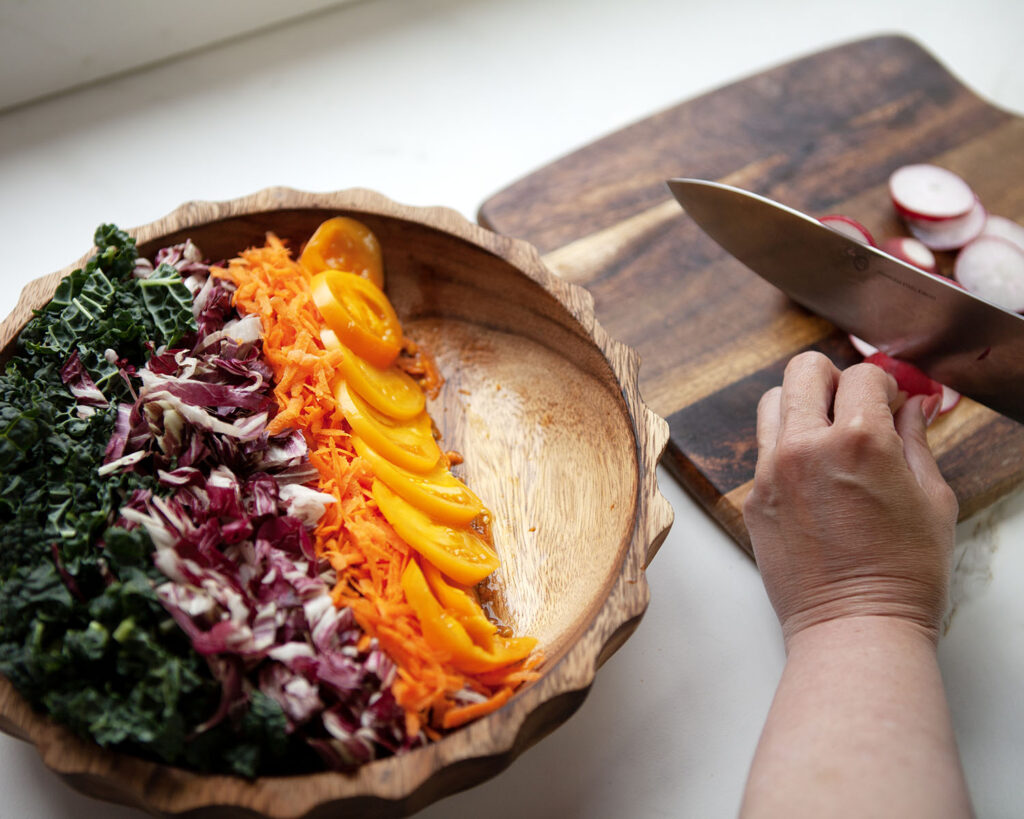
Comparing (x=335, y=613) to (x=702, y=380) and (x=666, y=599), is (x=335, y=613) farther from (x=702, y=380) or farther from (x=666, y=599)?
(x=702, y=380)

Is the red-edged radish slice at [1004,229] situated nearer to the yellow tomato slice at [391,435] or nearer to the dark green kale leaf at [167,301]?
the yellow tomato slice at [391,435]

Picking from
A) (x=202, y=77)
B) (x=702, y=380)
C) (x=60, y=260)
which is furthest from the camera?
(x=202, y=77)

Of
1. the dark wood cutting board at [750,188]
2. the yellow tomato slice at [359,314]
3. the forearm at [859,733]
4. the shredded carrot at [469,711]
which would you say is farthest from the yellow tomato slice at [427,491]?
the forearm at [859,733]

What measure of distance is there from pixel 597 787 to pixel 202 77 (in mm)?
3065

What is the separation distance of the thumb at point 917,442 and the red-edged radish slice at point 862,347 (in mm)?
282

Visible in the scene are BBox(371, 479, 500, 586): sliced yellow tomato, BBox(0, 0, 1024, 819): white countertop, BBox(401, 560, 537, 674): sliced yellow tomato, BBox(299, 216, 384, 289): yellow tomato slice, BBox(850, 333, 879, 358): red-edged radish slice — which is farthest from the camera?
BBox(850, 333, 879, 358): red-edged radish slice

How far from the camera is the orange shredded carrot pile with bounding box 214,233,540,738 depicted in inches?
71.3

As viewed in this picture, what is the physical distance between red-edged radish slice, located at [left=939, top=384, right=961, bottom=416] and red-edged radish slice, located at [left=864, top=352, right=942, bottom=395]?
1.8 inches

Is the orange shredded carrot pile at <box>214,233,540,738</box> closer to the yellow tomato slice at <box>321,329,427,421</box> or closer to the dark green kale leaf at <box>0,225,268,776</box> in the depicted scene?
the yellow tomato slice at <box>321,329,427,421</box>

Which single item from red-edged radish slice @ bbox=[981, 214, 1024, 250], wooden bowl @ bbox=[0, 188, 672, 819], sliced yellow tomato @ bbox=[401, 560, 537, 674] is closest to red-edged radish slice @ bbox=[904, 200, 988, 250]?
red-edged radish slice @ bbox=[981, 214, 1024, 250]

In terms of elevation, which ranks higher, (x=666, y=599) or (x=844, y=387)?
(x=844, y=387)

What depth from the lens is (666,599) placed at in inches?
93.3

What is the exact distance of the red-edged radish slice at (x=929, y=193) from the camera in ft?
9.37

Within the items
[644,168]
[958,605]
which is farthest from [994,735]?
[644,168]
